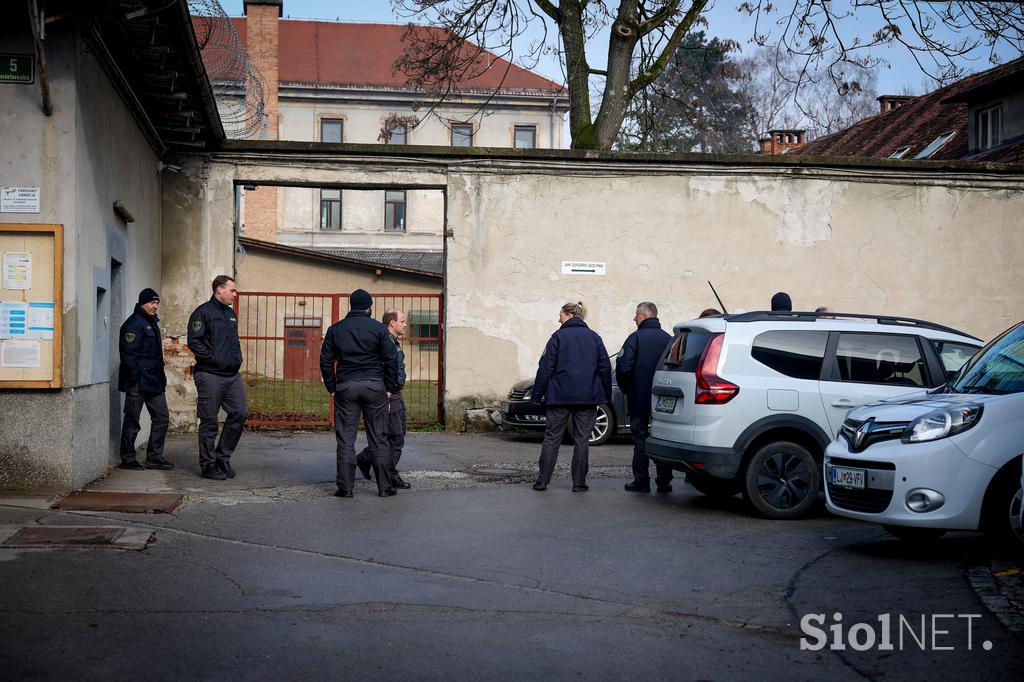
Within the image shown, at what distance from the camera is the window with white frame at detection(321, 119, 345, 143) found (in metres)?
53.1

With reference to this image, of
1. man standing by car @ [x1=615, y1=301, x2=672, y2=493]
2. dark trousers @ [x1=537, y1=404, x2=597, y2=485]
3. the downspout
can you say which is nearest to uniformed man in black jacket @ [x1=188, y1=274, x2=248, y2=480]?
the downspout

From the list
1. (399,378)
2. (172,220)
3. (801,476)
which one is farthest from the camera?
(172,220)

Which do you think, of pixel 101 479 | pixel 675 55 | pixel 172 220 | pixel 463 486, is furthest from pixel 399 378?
pixel 675 55

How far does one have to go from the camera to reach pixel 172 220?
55.4 ft

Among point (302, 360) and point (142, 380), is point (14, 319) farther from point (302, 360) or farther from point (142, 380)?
point (302, 360)

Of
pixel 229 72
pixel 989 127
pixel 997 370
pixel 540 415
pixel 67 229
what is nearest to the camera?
pixel 997 370

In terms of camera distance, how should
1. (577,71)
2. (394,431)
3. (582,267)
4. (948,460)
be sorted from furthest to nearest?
(577,71) → (582,267) → (394,431) → (948,460)

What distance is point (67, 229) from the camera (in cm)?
1017

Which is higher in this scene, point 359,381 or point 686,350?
point 686,350

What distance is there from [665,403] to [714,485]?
3.53 feet

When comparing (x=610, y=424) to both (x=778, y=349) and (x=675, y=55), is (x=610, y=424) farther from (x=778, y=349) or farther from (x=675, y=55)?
(x=675, y=55)

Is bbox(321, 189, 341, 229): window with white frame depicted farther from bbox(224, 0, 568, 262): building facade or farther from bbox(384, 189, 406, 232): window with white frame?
bbox(384, 189, 406, 232): window with white frame

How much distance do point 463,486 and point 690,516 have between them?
285 cm

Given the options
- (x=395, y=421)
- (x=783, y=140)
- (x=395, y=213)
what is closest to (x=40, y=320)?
(x=395, y=421)
